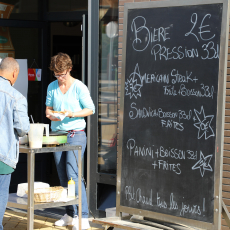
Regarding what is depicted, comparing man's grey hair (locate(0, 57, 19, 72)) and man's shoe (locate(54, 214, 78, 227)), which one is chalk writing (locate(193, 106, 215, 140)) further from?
man's shoe (locate(54, 214, 78, 227))

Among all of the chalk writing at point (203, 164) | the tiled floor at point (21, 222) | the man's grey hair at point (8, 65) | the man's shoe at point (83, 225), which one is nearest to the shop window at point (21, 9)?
the man's grey hair at point (8, 65)

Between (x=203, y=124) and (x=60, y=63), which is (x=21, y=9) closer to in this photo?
(x=60, y=63)

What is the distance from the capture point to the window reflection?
482 centimetres

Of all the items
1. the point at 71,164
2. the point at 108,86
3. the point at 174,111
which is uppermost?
the point at 108,86

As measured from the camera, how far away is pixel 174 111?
10.3 feet

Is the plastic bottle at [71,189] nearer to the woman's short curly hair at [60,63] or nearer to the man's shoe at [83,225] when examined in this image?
the man's shoe at [83,225]

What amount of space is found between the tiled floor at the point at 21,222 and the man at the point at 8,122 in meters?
1.32

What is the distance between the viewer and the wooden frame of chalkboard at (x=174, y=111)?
2.97 m

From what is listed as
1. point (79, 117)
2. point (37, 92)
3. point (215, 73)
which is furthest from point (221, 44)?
point (37, 92)

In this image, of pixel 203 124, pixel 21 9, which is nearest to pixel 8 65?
pixel 203 124

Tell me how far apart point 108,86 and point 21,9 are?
2.13 metres

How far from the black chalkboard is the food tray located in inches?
32.1

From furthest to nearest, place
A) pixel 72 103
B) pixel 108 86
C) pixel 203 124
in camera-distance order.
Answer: pixel 108 86
pixel 72 103
pixel 203 124

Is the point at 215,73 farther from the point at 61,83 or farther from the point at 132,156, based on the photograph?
the point at 61,83
